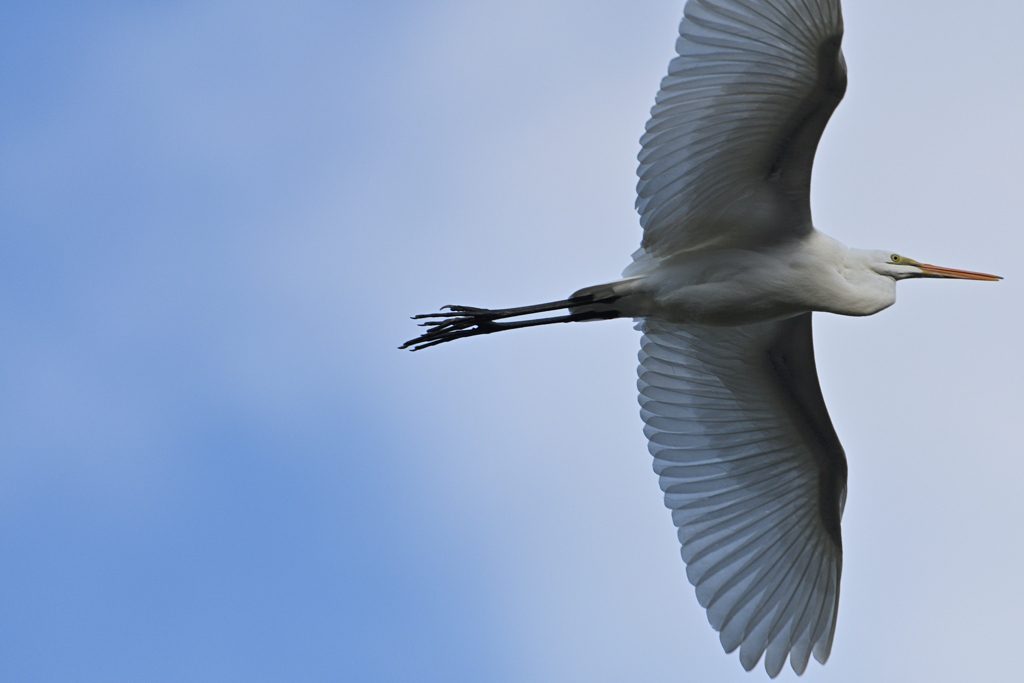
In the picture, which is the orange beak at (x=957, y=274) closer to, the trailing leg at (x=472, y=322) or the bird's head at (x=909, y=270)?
the bird's head at (x=909, y=270)

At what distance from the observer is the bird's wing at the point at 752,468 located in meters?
8.29

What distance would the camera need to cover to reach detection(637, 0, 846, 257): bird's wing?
22.7 ft

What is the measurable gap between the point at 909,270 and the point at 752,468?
5.86ft

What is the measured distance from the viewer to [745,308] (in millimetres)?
7770

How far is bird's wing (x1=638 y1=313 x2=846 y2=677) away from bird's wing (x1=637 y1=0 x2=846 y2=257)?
1.02m

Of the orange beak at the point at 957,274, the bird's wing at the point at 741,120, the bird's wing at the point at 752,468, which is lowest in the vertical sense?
the bird's wing at the point at 752,468

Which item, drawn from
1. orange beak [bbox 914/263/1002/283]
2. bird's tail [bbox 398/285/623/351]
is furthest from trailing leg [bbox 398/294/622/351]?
orange beak [bbox 914/263/1002/283]

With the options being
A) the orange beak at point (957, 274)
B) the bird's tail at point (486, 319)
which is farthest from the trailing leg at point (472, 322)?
the orange beak at point (957, 274)

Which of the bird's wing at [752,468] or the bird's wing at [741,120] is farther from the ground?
the bird's wing at [741,120]

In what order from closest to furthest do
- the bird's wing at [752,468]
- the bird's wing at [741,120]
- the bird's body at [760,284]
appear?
the bird's wing at [741,120] → the bird's body at [760,284] → the bird's wing at [752,468]

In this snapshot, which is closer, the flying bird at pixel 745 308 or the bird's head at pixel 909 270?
the flying bird at pixel 745 308

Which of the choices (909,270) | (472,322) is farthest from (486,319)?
(909,270)

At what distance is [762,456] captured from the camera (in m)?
8.75

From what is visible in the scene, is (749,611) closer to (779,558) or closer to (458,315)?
(779,558)
